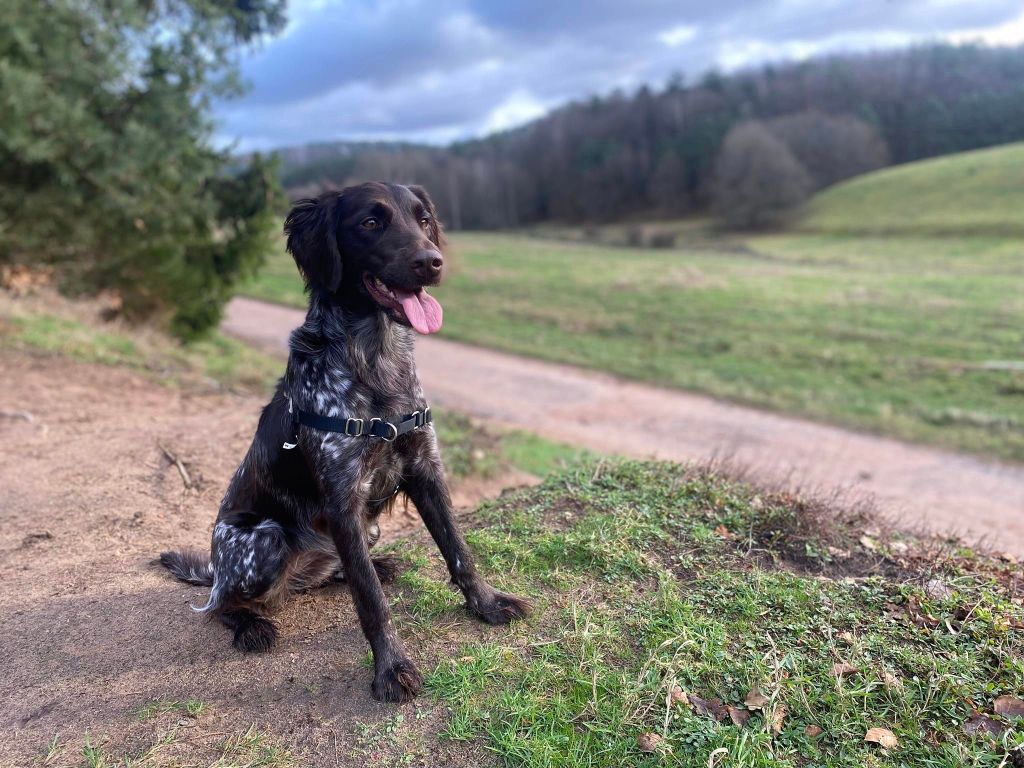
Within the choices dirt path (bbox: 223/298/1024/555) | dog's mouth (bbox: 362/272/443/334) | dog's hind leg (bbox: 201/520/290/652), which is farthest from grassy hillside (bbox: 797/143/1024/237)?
dog's hind leg (bbox: 201/520/290/652)

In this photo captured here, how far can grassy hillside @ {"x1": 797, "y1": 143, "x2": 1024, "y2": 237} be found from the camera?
4991cm

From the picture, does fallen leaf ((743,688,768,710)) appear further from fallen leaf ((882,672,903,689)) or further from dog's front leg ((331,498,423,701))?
dog's front leg ((331,498,423,701))


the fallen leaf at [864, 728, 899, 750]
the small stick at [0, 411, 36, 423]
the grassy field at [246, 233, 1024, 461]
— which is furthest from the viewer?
the grassy field at [246, 233, 1024, 461]

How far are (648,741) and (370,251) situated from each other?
2.56 metres

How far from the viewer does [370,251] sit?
3.68 meters

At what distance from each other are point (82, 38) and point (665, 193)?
290 feet

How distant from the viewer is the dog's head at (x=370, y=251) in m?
3.57

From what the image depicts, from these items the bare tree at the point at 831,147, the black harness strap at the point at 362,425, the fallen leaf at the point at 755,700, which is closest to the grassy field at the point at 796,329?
the fallen leaf at the point at 755,700

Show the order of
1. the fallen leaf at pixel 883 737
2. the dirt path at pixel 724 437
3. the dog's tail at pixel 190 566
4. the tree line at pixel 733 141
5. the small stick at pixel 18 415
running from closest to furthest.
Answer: the fallen leaf at pixel 883 737, the dog's tail at pixel 190 566, the small stick at pixel 18 415, the dirt path at pixel 724 437, the tree line at pixel 733 141

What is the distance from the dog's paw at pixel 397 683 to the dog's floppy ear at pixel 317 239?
1.85 meters

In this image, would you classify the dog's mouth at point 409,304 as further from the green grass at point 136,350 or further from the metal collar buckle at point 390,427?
the green grass at point 136,350

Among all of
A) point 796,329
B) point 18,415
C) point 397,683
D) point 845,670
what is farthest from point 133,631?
point 796,329

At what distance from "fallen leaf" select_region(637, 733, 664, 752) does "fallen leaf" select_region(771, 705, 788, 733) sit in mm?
491

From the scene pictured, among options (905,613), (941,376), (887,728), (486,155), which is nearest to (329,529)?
(887,728)
